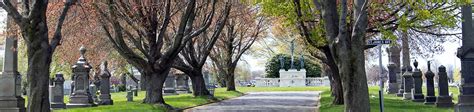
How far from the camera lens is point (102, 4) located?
2028 centimetres

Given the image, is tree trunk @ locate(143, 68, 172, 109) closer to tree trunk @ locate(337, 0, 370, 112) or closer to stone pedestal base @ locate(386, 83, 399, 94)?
tree trunk @ locate(337, 0, 370, 112)

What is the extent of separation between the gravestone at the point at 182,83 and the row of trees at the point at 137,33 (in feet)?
11.4

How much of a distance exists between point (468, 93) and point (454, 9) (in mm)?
4770

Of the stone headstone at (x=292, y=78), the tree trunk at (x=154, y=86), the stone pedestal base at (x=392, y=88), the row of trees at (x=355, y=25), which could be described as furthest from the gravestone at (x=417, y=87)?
the stone headstone at (x=292, y=78)

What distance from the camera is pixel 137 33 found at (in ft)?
80.3

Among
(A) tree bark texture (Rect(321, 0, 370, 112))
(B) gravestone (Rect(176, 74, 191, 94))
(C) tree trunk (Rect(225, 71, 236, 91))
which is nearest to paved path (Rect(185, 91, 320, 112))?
(A) tree bark texture (Rect(321, 0, 370, 112))

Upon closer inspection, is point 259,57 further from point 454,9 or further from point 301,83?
point 454,9

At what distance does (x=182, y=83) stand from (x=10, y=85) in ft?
95.5

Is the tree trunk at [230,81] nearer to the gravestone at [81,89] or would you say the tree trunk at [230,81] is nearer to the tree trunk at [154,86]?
the gravestone at [81,89]

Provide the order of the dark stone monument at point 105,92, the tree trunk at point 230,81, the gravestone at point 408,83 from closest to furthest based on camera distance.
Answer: the dark stone monument at point 105,92, the gravestone at point 408,83, the tree trunk at point 230,81

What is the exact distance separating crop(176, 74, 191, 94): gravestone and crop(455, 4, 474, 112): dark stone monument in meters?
29.8

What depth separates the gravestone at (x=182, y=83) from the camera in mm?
43866

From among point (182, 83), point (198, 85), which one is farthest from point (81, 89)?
point (182, 83)

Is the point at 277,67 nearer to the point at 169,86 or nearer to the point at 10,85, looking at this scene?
the point at 169,86
